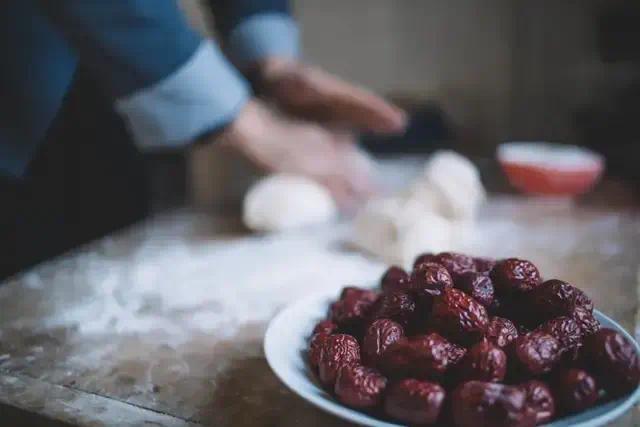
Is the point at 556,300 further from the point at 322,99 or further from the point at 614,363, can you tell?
the point at 322,99

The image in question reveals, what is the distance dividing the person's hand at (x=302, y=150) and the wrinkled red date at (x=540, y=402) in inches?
32.1

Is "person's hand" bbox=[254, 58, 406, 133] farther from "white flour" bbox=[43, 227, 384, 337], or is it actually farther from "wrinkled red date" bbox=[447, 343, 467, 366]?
"wrinkled red date" bbox=[447, 343, 467, 366]

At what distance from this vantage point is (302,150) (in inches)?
54.3

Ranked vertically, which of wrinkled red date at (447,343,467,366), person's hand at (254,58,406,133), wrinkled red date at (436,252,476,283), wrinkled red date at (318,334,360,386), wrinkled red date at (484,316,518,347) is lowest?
person's hand at (254,58,406,133)

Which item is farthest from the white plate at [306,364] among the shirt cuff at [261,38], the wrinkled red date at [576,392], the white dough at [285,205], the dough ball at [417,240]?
the shirt cuff at [261,38]

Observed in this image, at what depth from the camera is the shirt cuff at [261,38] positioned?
1573 mm

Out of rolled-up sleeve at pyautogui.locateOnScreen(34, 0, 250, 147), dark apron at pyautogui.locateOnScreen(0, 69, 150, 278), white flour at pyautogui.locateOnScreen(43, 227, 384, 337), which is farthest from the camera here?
dark apron at pyautogui.locateOnScreen(0, 69, 150, 278)

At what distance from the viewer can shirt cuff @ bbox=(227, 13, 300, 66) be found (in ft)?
5.16

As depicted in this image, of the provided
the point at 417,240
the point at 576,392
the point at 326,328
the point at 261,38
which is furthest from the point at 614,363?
the point at 261,38

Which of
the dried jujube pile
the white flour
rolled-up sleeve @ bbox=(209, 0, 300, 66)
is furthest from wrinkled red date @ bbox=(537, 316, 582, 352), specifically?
rolled-up sleeve @ bbox=(209, 0, 300, 66)

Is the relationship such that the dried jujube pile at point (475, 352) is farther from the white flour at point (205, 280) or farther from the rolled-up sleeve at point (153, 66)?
the rolled-up sleeve at point (153, 66)

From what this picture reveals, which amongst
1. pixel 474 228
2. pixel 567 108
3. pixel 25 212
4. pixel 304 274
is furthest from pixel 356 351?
pixel 567 108

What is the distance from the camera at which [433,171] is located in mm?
1300

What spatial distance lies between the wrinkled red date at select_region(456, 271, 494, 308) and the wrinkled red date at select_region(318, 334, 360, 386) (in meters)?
0.12
